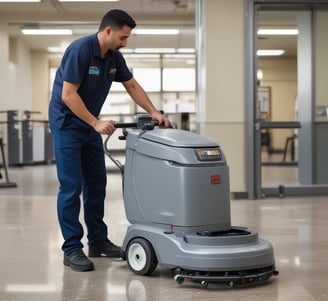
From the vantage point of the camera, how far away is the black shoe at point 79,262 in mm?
→ 2995

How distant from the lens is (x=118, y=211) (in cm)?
534

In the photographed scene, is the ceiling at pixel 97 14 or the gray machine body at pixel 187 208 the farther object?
the ceiling at pixel 97 14

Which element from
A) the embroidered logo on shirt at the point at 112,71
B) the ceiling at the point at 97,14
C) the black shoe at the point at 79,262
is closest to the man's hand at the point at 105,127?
the embroidered logo on shirt at the point at 112,71

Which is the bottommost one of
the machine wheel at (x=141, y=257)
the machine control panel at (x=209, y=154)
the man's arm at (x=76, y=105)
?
the machine wheel at (x=141, y=257)

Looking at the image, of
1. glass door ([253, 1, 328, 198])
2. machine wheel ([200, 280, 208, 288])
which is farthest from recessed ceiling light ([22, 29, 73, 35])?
machine wheel ([200, 280, 208, 288])

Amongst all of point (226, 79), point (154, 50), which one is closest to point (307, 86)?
point (226, 79)

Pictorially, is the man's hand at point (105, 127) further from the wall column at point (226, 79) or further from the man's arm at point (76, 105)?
the wall column at point (226, 79)

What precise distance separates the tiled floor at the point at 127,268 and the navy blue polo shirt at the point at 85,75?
2.53ft

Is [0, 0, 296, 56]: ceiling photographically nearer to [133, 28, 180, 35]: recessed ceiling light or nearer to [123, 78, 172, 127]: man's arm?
[133, 28, 180, 35]: recessed ceiling light

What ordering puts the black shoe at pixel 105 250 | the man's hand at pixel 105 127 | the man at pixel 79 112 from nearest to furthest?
the man's hand at pixel 105 127, the man at pixel 79 112, the black shoe at pixel 105 250

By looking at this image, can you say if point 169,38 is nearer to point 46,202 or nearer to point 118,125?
point 46,202

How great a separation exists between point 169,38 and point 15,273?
10257 millimetres

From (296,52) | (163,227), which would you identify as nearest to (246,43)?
(296,52)

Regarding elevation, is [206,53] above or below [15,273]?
above
